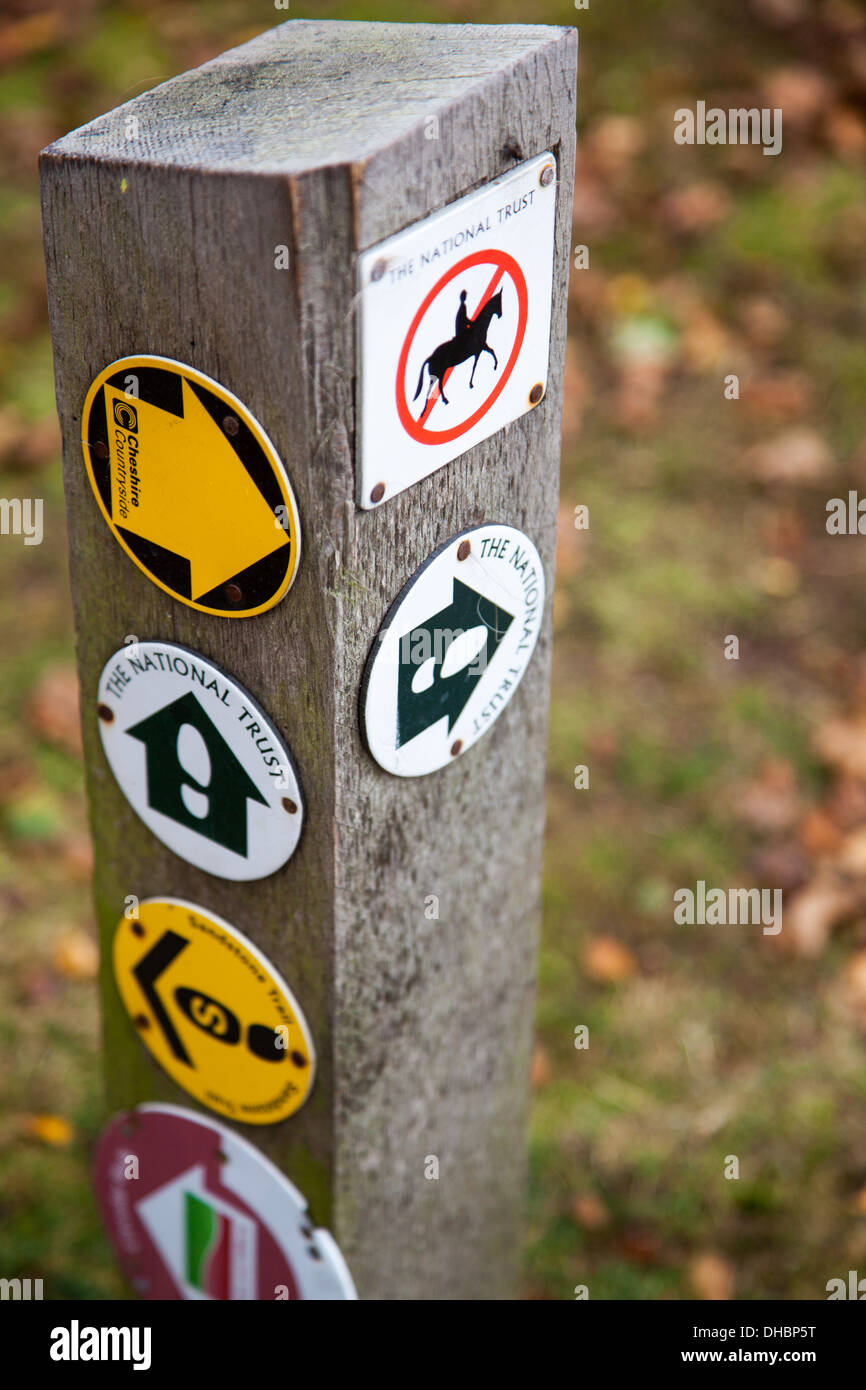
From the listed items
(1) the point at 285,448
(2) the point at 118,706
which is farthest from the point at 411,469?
(2) the point at 118,706

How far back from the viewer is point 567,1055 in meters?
2.80

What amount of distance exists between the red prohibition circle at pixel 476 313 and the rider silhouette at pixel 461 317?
0.07ft

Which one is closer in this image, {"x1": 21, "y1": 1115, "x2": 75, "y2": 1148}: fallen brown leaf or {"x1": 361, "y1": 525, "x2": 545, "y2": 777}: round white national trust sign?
{"x1": 361, "y1": 525, "x2": 545, "y2": 777}: round white national trust sign

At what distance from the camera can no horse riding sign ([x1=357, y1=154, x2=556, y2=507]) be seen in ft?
3.85

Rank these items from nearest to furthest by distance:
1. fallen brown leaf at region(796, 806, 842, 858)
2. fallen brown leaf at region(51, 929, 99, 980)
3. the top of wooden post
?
the top of wooden post < fallen brown leaf at region(51, 929, 99, 980) < fallen brown leaf at region(796, 806, 842, 858)

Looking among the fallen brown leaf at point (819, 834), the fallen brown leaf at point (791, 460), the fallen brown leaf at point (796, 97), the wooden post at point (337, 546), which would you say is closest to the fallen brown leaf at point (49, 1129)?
the wooden post at point (337, 546)

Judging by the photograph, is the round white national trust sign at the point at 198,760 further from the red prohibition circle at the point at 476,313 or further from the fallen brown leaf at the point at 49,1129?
the fallen brown leaf at the point at 49,1129

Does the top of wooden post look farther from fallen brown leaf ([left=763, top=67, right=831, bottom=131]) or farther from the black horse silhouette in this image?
fallen brown leaf ([left=763, top=67, right=831, bottom=131])

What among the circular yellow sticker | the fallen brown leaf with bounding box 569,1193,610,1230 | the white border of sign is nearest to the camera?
the circular yellow sticker

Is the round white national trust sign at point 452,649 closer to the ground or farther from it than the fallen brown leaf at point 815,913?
farther from it

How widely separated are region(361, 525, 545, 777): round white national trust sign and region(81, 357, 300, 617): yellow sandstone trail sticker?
154 mm

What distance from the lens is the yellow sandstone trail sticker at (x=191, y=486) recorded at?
124 centimetres

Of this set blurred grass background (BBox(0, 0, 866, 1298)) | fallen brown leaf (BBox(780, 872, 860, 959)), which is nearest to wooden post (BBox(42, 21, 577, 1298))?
blurred grass background (BBox(0, 0, 866, 1298))
